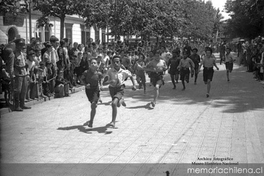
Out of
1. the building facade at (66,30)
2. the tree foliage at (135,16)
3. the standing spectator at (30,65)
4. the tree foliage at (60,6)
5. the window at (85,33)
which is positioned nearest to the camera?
the standing spectator at (30,65)

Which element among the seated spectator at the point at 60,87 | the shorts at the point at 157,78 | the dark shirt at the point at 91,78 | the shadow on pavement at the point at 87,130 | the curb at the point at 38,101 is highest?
the dark shirt at the point at 91,78

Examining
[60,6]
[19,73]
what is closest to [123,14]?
[60,6]

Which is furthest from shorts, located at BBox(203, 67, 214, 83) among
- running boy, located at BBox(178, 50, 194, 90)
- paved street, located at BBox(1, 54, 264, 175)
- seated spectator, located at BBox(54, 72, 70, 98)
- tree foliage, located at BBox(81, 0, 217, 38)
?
tree foliage, located at BBox(81, 0, 217, 38)

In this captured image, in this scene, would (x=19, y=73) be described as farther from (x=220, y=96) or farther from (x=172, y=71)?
(x=172, y=71)

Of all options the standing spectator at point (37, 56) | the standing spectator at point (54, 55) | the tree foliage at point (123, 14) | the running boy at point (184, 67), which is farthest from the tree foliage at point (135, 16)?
the standing spectator at point (37, 56)

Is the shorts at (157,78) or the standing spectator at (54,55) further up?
the standing spectator at (54,55)

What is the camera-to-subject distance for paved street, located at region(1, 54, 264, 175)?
6180mm

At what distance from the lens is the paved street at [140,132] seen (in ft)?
20.3

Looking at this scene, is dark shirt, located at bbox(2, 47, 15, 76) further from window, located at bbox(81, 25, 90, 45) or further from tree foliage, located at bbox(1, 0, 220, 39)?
window, located at bbox(81, 25, 90, 45)

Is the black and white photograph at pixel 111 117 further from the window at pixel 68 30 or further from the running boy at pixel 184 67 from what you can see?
the window at pixel 68 30

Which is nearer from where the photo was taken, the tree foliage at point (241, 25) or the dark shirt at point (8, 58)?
the dark shirt at point (8, 58)

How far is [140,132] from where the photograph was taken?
25.9 feet

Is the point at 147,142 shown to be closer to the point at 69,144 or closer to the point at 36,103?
the point at 69,144

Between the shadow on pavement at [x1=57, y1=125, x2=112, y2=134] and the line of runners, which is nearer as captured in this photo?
the shadow on pavement at [x1=57, y1=125, x2=112, y2=134]
